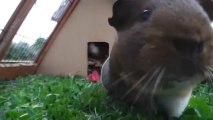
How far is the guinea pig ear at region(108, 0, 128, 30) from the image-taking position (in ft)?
5.24

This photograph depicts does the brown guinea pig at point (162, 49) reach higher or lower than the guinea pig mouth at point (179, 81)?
higher

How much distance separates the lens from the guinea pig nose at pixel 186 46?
118cm

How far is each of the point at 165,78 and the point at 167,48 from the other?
137mm

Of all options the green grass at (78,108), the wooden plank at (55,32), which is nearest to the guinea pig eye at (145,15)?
the green grass at (78,108)

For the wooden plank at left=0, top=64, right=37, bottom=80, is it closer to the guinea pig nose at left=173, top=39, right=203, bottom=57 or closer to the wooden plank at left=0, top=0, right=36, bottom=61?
the wooden plank at left=0, top=0, right=36, bottom=61

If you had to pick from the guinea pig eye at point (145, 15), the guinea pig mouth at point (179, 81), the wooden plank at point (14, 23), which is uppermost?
the wooden plank at point (14, 23)

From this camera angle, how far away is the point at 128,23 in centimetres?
156

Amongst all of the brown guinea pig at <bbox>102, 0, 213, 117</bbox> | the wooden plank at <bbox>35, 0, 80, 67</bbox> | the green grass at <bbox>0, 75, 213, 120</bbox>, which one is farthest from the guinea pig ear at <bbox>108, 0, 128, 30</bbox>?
the wooden plank at <bbox>35, 0, 80, 67</bbox>

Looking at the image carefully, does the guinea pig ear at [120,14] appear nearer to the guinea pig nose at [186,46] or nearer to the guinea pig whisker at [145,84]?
the guinea pig whisker at [145,84]

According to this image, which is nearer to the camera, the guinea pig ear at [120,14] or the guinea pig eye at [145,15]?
the guinea pig eye at [145,15]

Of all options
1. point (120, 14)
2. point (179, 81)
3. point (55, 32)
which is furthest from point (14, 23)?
point (179, 81)

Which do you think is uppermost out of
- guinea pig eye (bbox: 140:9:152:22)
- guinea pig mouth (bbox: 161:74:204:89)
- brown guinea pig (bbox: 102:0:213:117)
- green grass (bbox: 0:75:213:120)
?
guinea pig eye (bbox: 140:9:152:22)

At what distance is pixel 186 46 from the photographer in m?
1.18

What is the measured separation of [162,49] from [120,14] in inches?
17.3
